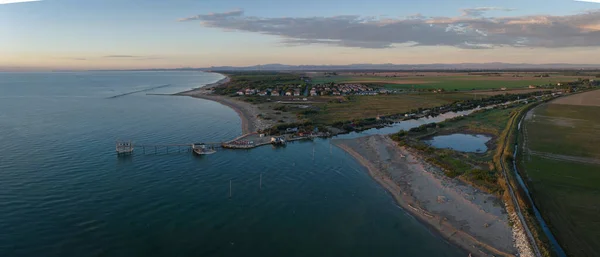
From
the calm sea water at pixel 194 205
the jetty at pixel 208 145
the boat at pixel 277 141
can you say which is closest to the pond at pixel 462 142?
the calm sea water at pixel 194 205

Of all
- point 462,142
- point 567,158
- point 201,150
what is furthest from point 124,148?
point 567,158

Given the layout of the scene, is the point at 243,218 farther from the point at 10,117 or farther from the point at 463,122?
the point at 10,117

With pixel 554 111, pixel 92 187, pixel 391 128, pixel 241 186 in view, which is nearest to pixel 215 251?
pixel 241 186

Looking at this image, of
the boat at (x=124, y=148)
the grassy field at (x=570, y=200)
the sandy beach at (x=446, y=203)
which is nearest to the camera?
the grassy field at (x=570, y=200)

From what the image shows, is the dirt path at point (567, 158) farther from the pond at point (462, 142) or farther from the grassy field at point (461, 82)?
the grassy field at point (461, 82)

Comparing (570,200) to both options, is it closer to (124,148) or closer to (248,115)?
(124,148)

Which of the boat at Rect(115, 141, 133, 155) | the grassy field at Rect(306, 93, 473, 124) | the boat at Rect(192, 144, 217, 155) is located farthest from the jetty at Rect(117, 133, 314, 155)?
the grassy field at Rect(306, 93, 473, 124)
